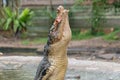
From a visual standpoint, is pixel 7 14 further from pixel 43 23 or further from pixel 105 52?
pixel 105 52

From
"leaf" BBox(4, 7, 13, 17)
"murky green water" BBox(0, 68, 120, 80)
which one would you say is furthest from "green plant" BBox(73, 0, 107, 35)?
"murky green water" BBox(0, 68, 120, 80)

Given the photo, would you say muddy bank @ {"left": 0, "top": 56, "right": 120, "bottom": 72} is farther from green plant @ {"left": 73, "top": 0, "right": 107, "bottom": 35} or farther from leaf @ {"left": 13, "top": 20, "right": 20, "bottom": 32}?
leaf @ {"left": 13, "top": 20, "right": 20, "bottom": 32}

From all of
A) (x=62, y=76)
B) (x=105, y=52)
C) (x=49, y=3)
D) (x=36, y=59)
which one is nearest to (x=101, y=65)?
(x=36, y=59)

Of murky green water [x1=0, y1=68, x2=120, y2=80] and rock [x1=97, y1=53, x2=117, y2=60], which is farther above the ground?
murky green water [x1=0, y1=68, x2=120, y2=80]

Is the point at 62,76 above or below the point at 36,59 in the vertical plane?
above

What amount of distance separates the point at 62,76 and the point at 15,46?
1176 centimetres

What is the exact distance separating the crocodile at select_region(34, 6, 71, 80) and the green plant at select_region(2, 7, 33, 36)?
13.6m

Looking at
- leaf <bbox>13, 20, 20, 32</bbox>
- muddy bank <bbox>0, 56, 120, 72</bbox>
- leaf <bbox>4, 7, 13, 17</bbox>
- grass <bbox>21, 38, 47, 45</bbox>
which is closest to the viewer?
muddy bank <bbox>0, 56, 120, 72</bbox>

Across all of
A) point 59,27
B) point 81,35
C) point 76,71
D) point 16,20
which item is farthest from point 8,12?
point 59,27

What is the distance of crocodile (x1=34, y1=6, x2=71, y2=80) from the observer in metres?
4.32

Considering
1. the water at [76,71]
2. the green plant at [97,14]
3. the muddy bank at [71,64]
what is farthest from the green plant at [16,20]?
the water at [76,71]

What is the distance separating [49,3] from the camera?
19.3m

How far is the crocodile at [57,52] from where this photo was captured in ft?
14.2

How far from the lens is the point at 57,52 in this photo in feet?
14.3
